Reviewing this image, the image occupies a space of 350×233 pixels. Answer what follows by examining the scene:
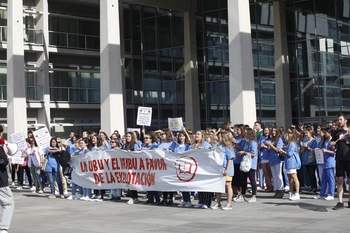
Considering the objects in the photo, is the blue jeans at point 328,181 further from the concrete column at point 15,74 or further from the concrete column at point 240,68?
the concrete column at point 15,74

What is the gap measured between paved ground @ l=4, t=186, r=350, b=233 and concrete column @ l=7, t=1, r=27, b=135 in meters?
16.5

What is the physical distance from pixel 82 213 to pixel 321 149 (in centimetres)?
657

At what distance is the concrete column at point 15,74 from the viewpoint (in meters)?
32.3

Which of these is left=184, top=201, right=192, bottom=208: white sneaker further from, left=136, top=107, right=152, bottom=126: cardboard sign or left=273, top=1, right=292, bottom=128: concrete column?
left=273, top=1, right=292, bottom=128: concrete column

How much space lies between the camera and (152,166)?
16.0 meters

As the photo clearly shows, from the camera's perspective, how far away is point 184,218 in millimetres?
13156

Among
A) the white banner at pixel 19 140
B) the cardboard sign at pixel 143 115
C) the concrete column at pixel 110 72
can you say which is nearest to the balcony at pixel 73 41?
the concrete column at pixel 110 72

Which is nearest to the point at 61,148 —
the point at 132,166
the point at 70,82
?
the point at 132,166

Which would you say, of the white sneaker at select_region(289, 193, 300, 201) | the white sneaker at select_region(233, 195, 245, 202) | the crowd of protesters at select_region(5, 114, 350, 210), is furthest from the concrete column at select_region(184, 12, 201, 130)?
the white sneaker at select_region(289, 193, 300, 201)

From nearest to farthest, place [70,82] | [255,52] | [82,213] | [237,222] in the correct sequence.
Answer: [237,222] < [82,213] < [255,52] < [70,82]

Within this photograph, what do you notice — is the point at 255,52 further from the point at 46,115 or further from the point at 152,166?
the point at 152,166

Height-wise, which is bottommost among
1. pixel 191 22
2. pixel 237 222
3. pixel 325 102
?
pixel 237 222

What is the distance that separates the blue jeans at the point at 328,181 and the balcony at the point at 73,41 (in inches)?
1117

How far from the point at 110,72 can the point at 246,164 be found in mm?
12946
